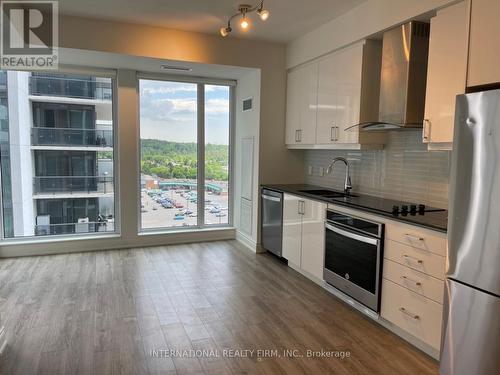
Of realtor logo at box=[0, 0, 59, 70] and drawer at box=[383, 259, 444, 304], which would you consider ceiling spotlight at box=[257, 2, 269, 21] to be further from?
drawer at box=[383, 259, 444, 304]

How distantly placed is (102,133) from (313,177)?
2.91m

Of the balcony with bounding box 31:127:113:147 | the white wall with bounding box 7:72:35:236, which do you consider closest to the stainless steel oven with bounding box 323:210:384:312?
the balcony with bounding box 31:127:113:147

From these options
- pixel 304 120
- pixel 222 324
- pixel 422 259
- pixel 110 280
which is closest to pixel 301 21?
pixel 304 120

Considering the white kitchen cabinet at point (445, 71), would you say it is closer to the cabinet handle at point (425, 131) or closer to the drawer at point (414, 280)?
the cabinet handle at point (425, 131)

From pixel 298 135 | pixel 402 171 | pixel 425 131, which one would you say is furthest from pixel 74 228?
pixel 425 131

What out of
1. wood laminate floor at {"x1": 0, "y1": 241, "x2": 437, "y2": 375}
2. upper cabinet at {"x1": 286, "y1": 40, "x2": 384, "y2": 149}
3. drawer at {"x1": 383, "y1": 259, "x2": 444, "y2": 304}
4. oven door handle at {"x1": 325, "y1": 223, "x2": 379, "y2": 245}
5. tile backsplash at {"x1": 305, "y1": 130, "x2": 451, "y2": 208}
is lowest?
wood laminate floor at {"x1": 0, "y1": 241, "x2": 437, "y2": 375}

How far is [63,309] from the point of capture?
312 cm

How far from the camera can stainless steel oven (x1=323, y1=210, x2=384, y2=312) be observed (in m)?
2.86

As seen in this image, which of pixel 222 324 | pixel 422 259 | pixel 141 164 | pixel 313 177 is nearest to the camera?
pixel 422 259

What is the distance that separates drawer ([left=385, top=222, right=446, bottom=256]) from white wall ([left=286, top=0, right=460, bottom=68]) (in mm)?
1611

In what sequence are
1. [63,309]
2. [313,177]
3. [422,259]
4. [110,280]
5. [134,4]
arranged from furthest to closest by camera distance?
[313,177]
[110,280]
[134,4]
[63,309]
[422,259]

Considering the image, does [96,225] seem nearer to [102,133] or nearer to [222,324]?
[102,133]

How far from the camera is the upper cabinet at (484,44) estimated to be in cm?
225

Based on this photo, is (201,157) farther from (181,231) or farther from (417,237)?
(417,237)
